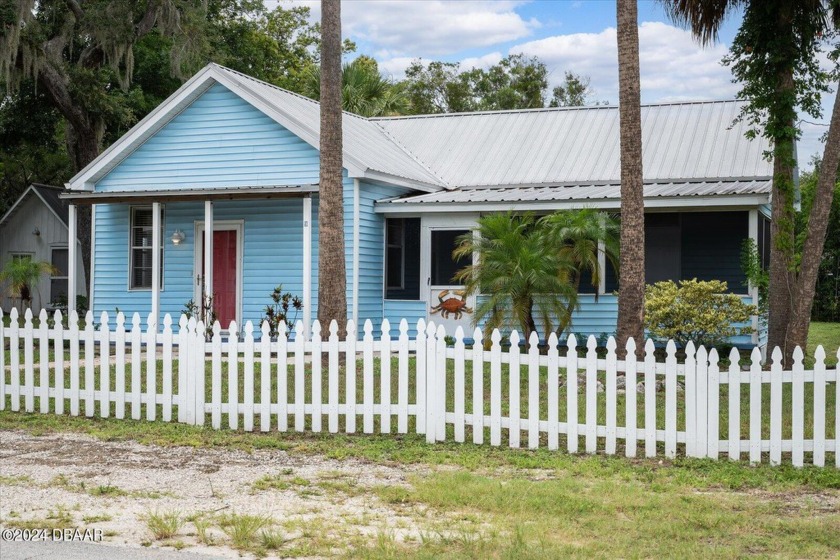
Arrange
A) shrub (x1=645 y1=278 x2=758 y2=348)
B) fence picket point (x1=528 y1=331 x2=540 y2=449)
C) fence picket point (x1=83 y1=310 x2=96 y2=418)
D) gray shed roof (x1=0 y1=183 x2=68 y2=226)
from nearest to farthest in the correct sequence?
fence picket point (x1=528 y1=331 x2=540 y2=449), fence picket point (x1=83 y1=310 x2=96 y2=418), shrub (x1=645 y1=278 x2=758 y2=348), gray shed roof (x1=0 y1=183 x2=68 y2=226)

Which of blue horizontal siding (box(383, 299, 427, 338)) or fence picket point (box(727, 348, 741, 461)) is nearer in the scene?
fence picket point (box(727, 348, 741, 461))

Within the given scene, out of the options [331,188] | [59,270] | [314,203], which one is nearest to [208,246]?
[314,203]

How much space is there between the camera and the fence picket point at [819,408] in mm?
7652

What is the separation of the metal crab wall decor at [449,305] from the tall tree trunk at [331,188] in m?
A: 5.25

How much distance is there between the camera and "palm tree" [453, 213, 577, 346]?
1363 cm

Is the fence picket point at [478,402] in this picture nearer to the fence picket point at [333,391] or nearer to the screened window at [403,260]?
the fence picket point at [333,391]

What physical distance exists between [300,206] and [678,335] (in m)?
7.43

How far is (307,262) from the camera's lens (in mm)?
16938

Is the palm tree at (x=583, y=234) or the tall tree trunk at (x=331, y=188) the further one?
the palm tree at (x=583, y=234)

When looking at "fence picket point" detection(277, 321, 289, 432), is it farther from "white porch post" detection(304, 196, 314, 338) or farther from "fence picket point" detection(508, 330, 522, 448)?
"white porch post" detection(304, 196, 314, 338)

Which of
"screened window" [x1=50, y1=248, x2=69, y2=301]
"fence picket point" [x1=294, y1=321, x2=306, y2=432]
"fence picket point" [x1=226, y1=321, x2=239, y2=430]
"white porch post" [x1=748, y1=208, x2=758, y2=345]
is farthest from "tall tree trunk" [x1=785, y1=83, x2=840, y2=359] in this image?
"screened window" [x1=50, y1=248, x2=69, y2=301]

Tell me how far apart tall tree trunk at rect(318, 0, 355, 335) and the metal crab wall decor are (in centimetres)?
525

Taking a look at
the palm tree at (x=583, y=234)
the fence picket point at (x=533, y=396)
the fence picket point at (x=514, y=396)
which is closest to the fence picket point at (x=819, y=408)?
the fence picket point at (x=533, y=396)

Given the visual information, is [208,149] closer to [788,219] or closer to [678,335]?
[678,335]
